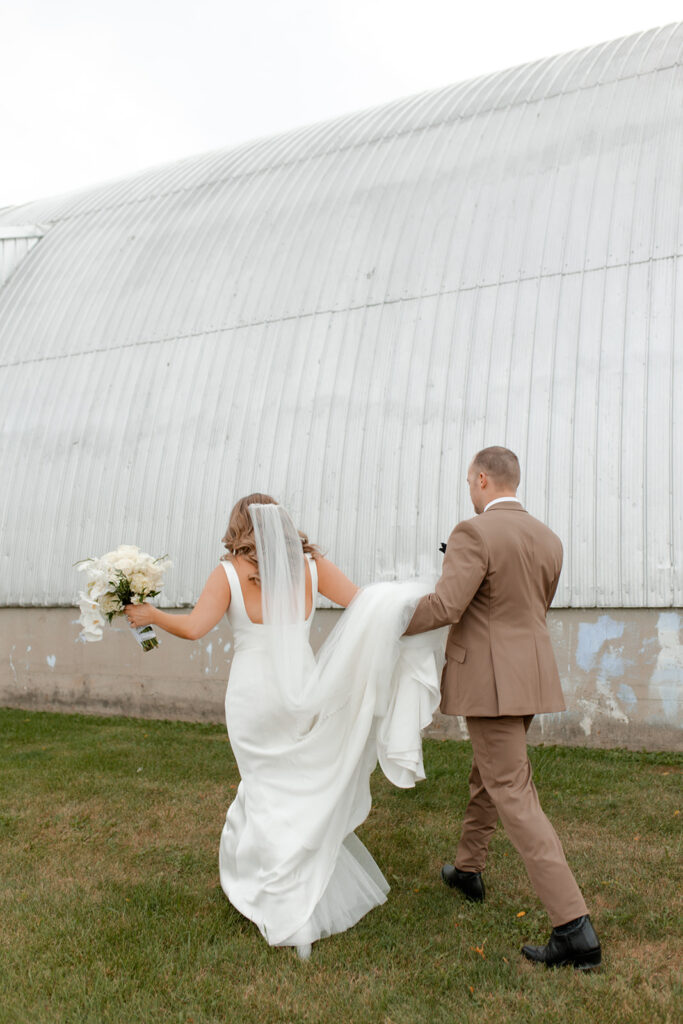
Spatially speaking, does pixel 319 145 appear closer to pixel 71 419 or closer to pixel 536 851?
pixel 71 419

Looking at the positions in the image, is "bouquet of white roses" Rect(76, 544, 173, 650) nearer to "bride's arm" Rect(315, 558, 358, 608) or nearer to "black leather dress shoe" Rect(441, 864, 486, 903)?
"bride's arm" Rect(315, 558, 358, 608)

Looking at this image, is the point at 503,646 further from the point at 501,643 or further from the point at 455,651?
the point at 455,651

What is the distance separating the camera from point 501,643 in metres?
4.53

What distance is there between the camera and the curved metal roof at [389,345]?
913 cm

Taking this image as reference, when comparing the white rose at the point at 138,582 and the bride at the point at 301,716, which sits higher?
the white rose at the point at 138,582

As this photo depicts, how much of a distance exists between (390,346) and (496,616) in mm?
6471

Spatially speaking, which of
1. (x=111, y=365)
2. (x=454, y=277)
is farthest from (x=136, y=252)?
(x=454, y=277)

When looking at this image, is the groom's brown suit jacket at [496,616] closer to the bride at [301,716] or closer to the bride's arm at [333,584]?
the bride at [301,716]

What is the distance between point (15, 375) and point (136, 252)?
2.45m

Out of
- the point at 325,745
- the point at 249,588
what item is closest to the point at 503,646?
the point at 325,745

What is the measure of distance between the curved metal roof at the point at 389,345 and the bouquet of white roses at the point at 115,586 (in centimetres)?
505

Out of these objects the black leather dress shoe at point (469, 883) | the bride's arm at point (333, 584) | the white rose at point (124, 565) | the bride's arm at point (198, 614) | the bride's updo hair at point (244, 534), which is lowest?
the black leather dress shoe at point (469, 883)

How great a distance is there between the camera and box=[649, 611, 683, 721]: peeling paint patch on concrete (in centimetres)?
850

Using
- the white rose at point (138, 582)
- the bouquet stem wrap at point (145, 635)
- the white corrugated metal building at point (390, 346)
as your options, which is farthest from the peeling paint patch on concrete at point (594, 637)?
the white rose at point (138, 582)
